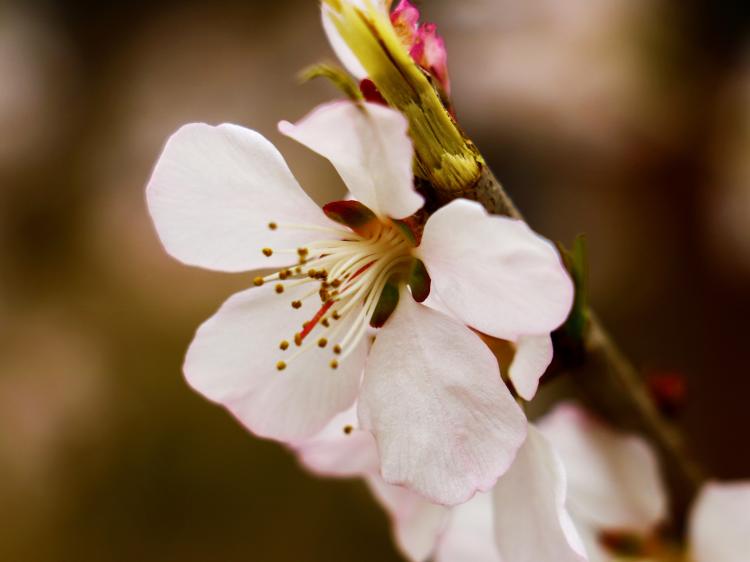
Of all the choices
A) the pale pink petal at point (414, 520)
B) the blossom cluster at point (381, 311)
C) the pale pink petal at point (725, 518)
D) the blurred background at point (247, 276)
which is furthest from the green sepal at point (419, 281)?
the blurred background at point (247, 276)

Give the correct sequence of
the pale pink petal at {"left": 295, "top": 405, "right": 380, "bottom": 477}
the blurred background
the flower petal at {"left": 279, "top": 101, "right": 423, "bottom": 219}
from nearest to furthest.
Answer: the flower petal at {"left": 279, "top": 101, "right": 423, "bottom": 219}, the pale pink petal at {"left": 295, "top": 405, "right": 380, "bottom": 477}, the blurred background

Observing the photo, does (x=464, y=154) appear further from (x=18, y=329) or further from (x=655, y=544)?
(x=18, y=329)

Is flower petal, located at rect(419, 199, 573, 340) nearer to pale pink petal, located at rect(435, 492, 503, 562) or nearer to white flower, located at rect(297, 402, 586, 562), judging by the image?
white flower, located at rect(297, 402, 586, 562)

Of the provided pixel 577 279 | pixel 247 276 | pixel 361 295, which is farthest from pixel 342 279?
pixel 247 276

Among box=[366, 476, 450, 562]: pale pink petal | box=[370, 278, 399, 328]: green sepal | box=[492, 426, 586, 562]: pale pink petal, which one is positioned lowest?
box=[366, 476, 450, 562]: pale pink petal

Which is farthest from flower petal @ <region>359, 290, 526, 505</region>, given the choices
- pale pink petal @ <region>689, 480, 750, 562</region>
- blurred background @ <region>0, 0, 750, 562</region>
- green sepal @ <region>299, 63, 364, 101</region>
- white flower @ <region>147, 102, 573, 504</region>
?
blurred background @ <region>0, 0, 750, 562</region>

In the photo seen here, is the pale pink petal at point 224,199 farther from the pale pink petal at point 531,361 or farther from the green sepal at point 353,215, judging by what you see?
the pale pink petal at point 531,361

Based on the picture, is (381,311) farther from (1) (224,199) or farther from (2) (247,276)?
(2) (247,276)
